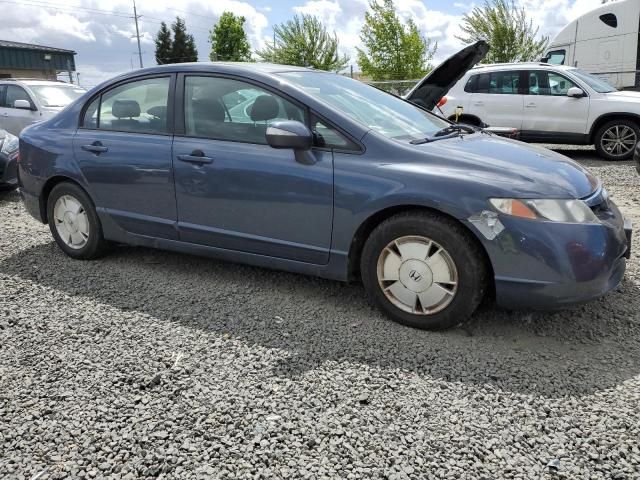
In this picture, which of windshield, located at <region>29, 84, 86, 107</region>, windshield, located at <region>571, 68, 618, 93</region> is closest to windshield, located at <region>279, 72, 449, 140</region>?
windshield, located at <region>571, 68, 618, 93</region>

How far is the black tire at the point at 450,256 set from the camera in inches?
121

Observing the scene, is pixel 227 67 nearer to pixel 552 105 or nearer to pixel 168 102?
pixel 168 102

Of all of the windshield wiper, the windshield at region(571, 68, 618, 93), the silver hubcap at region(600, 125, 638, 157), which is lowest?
the silver hubcap at region(600, 125, 638, 157)

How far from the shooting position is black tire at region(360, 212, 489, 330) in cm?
307

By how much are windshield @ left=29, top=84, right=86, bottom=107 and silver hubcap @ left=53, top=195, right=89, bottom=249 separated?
22.9 ft

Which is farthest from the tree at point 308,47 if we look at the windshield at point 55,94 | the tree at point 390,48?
the windshield at point 55,94

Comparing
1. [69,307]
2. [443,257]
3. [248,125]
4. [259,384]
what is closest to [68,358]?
[69,307]

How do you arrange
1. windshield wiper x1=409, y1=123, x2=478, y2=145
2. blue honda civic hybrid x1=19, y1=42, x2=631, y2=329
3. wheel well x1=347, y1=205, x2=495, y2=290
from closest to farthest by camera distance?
blue honda civic hybrid x1=19, y1=42, x2=631, y2=329 < wheel well x1=347, y1=205, x2=495, y2=290 < windshield wiper x1=409, y1=123, x2=478, y2=145

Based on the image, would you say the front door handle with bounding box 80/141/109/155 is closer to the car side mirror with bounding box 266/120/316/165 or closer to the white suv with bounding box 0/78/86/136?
the car side mirror with bounding box 266/120/316/165

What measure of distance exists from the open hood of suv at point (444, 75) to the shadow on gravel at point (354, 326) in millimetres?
3740

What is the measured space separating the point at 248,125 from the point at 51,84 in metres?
9.28

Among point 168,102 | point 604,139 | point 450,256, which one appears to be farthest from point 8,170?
point 604,139

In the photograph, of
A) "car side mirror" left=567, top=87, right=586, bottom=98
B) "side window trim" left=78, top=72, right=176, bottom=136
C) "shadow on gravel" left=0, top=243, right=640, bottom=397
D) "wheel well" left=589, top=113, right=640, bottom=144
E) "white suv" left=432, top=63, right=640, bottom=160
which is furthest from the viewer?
"car side mirror" left=567, top=87, right=586, bottom=98

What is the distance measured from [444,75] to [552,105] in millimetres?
4048
